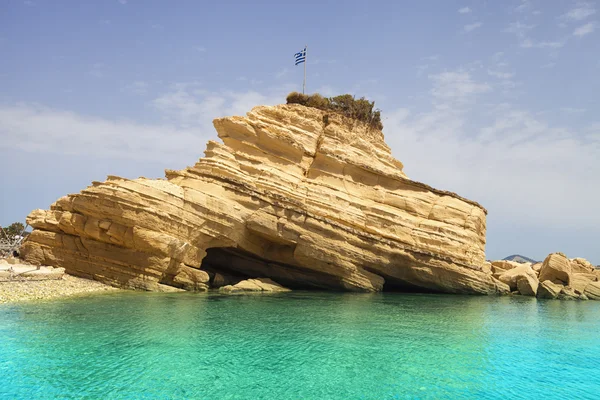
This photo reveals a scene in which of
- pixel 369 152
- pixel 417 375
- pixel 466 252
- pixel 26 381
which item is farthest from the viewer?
pixel 369 152

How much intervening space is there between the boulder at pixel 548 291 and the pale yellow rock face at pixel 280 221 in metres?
4.20

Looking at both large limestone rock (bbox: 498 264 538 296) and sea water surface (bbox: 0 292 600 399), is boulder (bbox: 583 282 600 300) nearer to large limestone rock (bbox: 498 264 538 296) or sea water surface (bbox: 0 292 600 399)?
large limestone rock (bbox: 498 264 538 296)

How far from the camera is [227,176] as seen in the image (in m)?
27.8

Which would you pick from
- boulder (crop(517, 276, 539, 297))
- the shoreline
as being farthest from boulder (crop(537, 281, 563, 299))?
the shoreline

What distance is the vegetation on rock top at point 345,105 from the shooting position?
114 feet

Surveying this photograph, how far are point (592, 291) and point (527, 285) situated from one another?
5919 millimetres

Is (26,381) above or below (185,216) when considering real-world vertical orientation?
below

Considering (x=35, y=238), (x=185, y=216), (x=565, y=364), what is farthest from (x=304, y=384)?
(x=35, y=238)

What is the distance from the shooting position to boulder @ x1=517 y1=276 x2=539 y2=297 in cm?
3219

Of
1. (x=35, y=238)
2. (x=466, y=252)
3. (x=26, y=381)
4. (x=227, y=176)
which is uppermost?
(x=227, y=176)

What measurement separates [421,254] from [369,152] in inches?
356

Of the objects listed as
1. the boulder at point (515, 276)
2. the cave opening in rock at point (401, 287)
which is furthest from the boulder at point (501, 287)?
the cave opening in rock at point (401, 287)

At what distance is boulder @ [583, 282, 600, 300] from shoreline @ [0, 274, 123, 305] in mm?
34392

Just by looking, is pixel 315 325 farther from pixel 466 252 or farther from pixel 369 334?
pixel 466 252
